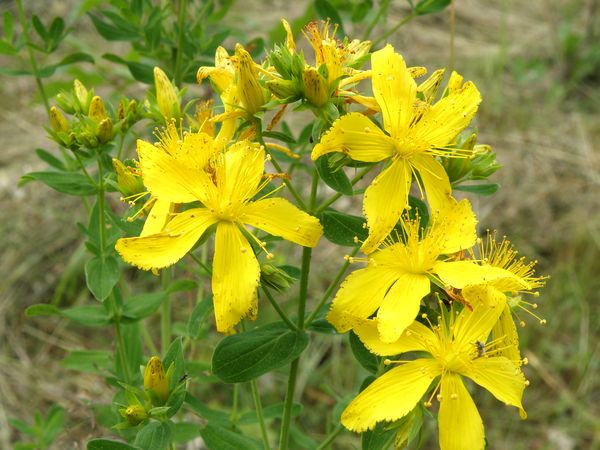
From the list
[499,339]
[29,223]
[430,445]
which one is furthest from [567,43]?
[499,339]

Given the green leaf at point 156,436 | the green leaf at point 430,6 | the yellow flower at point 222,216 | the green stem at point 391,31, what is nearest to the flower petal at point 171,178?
the yellow flower at point 222,216

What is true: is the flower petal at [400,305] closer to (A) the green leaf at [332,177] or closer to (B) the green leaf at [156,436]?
(A) the green leaf at [332,177]

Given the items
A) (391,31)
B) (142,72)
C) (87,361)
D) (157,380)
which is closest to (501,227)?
(391,31)

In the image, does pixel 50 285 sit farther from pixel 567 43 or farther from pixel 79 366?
pixel 567 43

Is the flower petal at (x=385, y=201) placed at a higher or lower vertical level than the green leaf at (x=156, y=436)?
higher

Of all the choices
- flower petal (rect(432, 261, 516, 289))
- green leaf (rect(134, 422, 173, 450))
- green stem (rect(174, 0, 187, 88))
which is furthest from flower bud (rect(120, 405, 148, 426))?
green stem (rect(174, 0, 187, 88))

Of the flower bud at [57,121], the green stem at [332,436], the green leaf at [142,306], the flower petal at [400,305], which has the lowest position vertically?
the green stem at [332,436]
